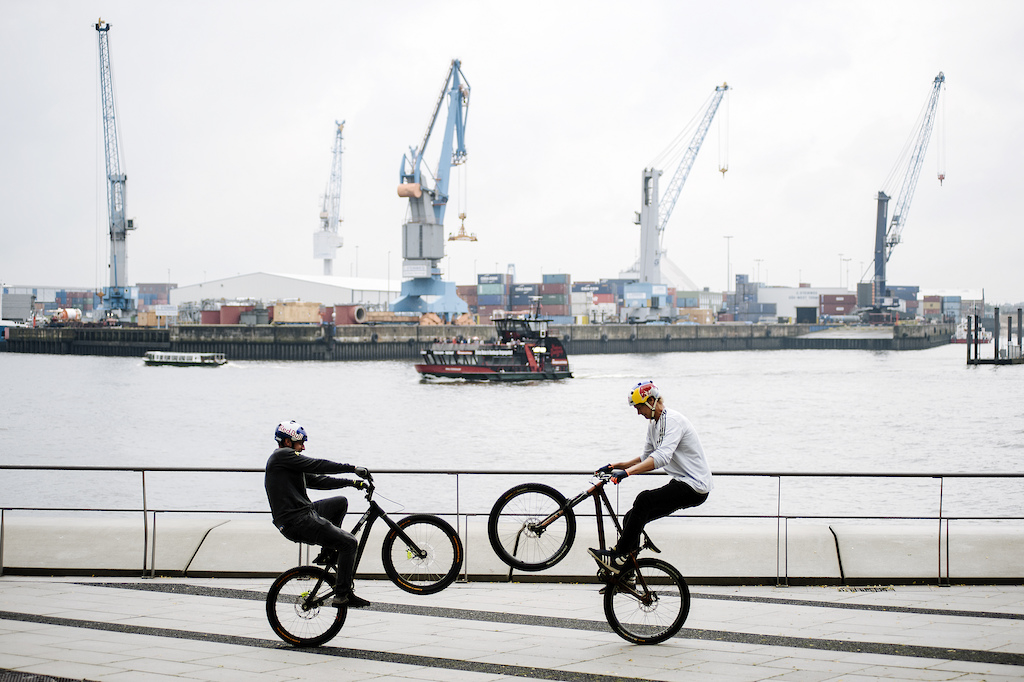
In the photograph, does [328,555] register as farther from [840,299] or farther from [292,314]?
[840,299]

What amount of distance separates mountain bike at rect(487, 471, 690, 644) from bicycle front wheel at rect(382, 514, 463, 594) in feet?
1.30

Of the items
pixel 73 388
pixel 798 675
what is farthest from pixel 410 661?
pixel 73 388

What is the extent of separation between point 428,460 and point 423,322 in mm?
77510

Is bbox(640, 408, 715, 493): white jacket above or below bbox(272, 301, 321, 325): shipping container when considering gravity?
below

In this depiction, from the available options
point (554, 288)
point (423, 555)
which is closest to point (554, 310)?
point (554, 288)

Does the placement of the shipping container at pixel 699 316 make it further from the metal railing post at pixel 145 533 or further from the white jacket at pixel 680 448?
the white jacket at pixel 680 448

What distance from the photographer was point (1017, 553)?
904 centimetres

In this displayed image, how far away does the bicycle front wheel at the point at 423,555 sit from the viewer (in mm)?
7742

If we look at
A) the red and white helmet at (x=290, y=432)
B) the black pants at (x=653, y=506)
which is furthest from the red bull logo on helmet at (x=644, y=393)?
the red and white helmet at (x=290, y=432)

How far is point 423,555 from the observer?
777 cm

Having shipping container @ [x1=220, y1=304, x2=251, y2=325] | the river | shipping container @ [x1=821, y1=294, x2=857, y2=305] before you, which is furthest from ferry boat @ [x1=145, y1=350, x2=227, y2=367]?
shipping container @ [x1=821, y1=294, x2=857, y2=305]

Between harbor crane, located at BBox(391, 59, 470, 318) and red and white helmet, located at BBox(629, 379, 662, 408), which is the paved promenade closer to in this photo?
red and white helmet, located at BBox(629, 379, 662, 408)

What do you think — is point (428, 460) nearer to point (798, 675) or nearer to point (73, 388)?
point (798, 675)

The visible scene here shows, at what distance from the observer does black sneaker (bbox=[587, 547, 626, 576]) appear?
7070mm
